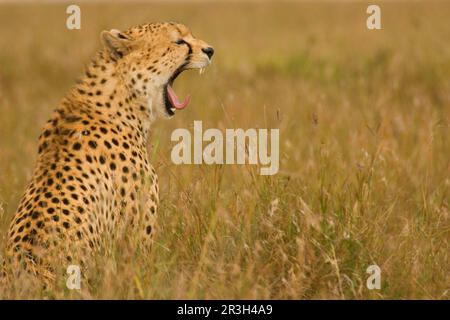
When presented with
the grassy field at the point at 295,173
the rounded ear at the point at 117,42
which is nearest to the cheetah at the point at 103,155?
the rounded ear at the point at 117,42

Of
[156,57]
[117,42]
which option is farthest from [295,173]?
[117,42]

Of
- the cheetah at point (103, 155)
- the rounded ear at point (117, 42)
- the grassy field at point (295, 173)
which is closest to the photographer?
the cheetah at point (103, 155)

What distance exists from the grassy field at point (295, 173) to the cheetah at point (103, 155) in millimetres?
126

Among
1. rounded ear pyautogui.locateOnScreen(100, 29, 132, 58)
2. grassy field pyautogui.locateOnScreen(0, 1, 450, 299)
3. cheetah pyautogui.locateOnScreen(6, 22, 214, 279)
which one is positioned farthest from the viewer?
rounded ear pyautogui.locateOnScreen(100, 29, 132, 58)

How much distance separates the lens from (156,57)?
162 inches

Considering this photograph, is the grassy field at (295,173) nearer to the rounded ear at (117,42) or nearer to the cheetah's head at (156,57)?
the cheetah's head at (156,57)

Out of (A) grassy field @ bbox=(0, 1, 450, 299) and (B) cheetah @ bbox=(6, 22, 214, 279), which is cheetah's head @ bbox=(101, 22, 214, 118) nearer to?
(B) cheetah @ bbox=(6, 22, 214, 279)

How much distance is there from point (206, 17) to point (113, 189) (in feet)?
42.7

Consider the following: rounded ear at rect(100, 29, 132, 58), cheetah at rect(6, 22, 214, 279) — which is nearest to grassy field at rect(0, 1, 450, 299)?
cheetah at rect(6, 22, 214, 279)

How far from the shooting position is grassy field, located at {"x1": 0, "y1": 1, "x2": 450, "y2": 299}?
3475 mm

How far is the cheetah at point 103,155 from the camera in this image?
3354mm

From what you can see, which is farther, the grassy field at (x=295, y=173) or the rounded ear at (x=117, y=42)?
the rounded ear at (x=117, y=42)

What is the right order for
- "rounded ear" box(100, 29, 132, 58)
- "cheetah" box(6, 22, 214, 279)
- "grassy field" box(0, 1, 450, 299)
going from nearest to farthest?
"cheetah" box(6, 22, 214, 279), "grassy field" box(0, 1, 450, 299), "rounded ear" box(100, 29, 132, 58)
